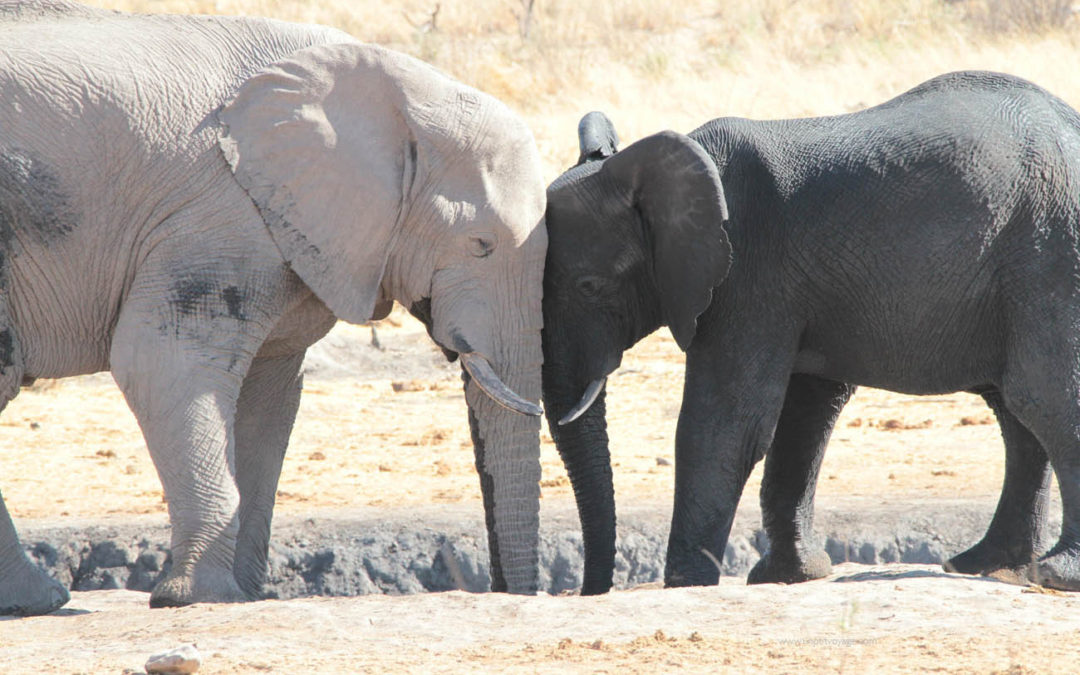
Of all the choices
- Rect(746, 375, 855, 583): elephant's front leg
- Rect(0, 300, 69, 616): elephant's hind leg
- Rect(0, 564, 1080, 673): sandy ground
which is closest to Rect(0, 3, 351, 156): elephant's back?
Rect(0, 300, 69, 616): elephant's hind leg

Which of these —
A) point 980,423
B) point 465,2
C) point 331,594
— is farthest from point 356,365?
point 465,2

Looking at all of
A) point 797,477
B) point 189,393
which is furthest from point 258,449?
point 797,477

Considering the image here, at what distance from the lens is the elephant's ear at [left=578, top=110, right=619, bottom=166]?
7027mm

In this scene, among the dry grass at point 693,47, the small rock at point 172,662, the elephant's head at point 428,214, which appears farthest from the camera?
the dry grass at point 693,47

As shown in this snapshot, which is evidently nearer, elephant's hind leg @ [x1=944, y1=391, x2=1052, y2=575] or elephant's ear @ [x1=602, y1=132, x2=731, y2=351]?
elephant's ear @ [x1=602, y1=132, x2=731, y2=351]

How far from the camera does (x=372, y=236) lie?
20.9ft

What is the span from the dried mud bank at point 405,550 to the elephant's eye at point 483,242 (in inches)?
69.3

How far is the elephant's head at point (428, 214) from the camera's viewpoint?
6.21 metres

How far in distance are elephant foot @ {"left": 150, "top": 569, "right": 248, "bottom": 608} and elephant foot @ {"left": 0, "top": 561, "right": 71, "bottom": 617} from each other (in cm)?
46

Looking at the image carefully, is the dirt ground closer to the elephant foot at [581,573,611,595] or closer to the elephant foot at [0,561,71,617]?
the elephant foot at [0,561,71,617]

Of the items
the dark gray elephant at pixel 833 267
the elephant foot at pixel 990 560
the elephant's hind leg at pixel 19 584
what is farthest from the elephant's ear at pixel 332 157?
the elephant foot at pixel 990 560

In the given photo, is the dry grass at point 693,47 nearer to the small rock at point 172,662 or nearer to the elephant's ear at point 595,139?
the elephant's ear at point 595,139

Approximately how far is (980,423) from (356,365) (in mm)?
4706

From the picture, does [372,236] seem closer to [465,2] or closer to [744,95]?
[744,95]
